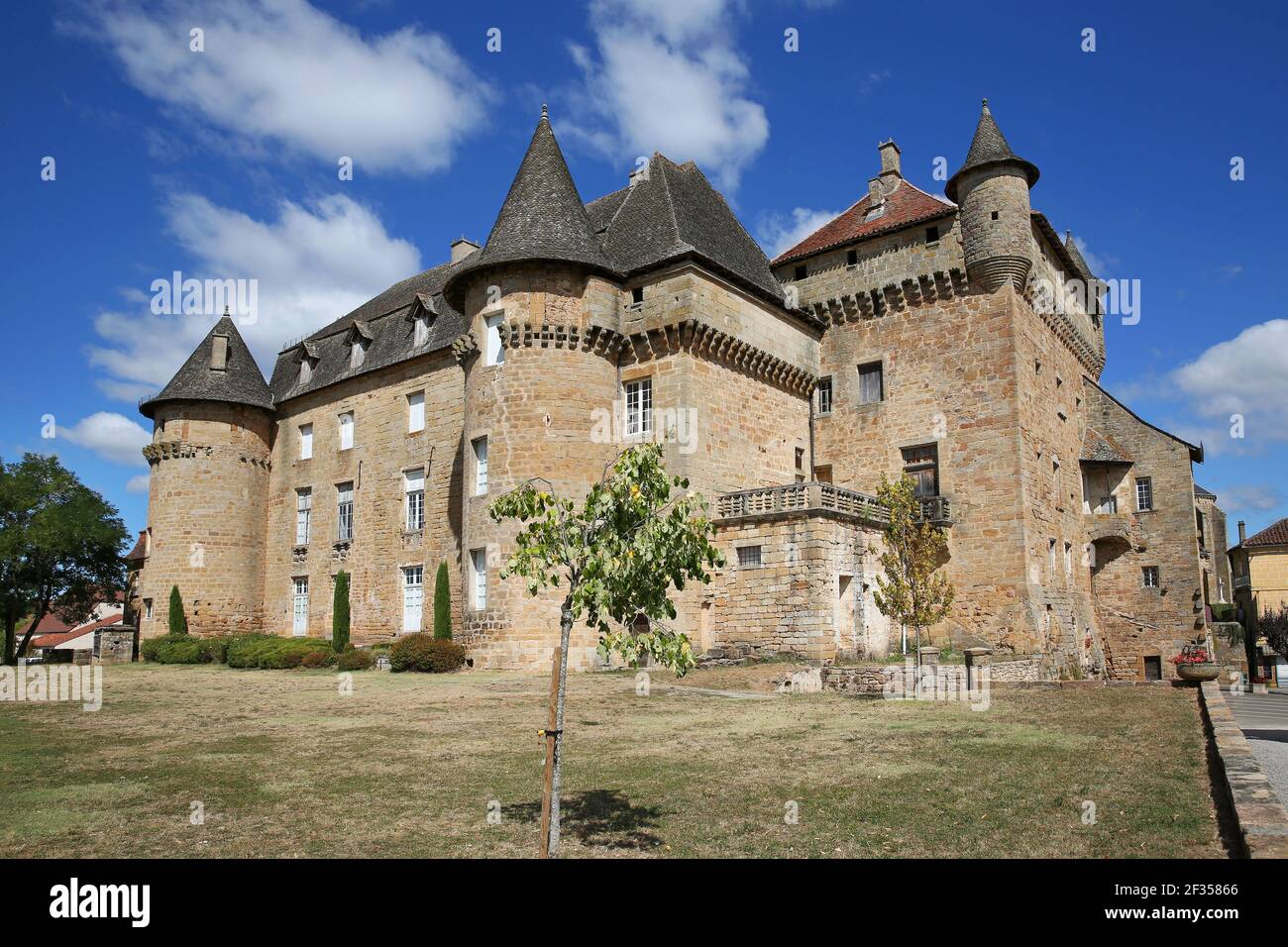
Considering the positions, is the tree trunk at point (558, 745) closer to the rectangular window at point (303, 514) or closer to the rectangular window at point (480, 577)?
the rectangular window at point (480, 577)

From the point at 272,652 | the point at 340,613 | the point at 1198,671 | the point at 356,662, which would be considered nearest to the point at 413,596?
the point at 340,613

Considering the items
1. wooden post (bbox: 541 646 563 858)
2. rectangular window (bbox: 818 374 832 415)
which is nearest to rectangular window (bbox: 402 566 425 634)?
rectangular window (bbox: 818 374 832 415)

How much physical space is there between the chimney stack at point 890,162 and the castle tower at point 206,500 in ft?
83.9

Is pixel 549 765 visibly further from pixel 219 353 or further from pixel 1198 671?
pixel 219 353

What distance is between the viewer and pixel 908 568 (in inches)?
918

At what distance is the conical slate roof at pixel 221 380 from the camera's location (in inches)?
1417

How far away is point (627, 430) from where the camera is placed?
85.6 ft

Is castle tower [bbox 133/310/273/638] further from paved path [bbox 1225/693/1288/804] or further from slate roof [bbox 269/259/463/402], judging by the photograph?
paved path [bbox 1225/693/1288/804]

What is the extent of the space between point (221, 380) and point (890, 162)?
88.6 feet

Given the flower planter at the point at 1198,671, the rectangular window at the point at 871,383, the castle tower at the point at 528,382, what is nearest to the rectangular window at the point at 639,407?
the castle tower at the point at 528,382

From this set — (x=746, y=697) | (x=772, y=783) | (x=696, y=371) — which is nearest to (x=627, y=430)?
(x=696, y=371)

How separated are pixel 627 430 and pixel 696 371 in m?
2.65

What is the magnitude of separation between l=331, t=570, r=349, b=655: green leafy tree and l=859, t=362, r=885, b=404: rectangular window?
18826 mm
